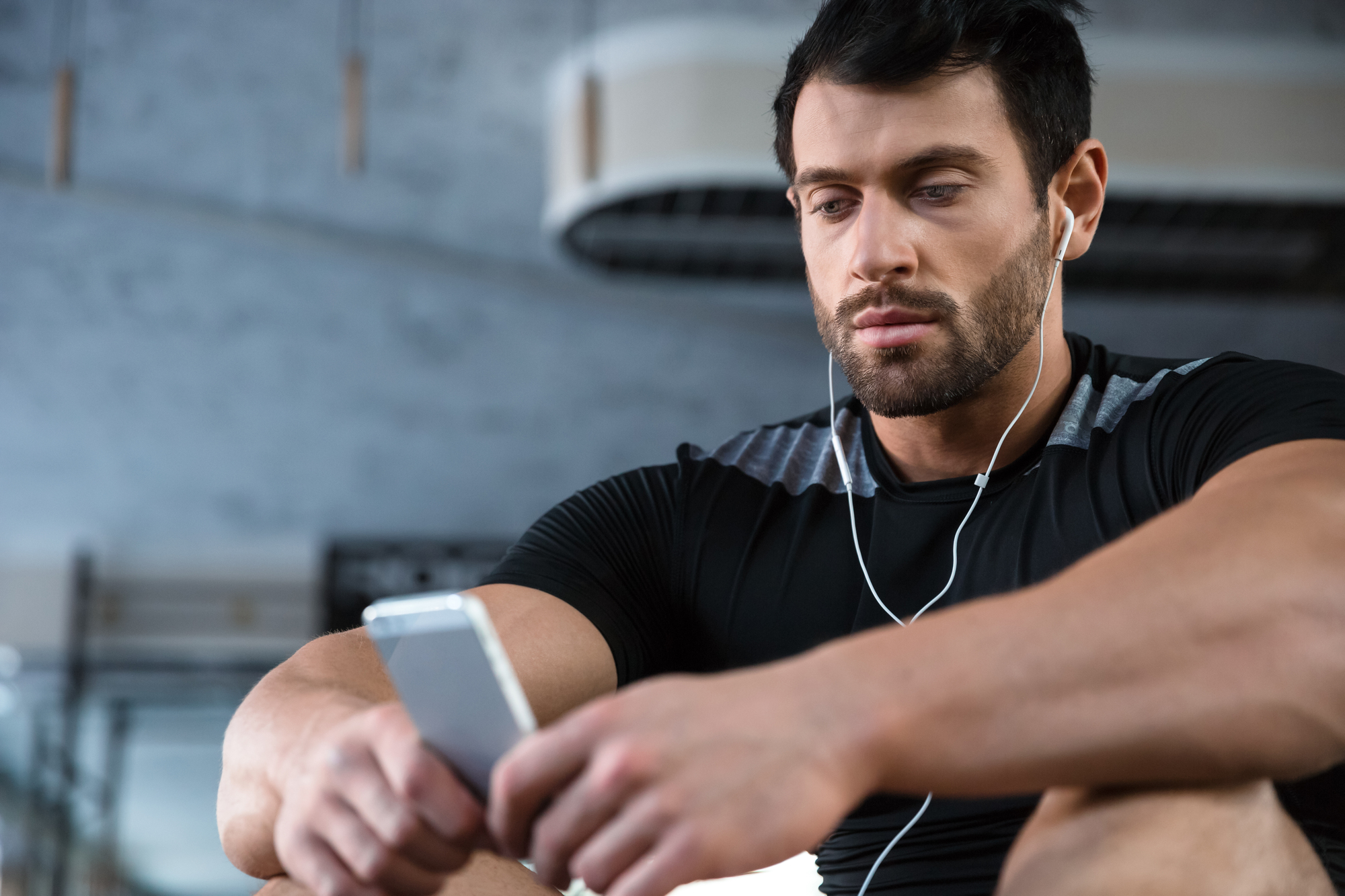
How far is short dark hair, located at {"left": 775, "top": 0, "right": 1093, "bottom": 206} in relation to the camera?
46.4 inches

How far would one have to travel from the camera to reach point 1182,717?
0.65 m

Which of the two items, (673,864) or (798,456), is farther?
(798,456)

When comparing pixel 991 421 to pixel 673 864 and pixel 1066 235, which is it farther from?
pixel 673 864

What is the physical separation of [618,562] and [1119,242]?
4007 millimetres

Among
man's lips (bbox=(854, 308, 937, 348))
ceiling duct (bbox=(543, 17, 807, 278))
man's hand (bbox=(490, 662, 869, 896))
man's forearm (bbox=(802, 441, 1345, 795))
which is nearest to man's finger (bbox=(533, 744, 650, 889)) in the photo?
man's hand (bbox=(490, 662, 869, 896))

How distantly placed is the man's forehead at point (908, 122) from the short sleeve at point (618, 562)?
379 mm

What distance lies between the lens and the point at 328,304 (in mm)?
6051

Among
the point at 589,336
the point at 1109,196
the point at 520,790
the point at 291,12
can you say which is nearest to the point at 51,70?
the point at 291,12

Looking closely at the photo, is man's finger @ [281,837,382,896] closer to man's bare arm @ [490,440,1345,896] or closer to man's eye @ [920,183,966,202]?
man's bare arm @ [490,440,1345,896]

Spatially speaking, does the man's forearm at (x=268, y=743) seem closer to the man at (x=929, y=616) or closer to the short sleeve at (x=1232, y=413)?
the man at (x=929, y=616)

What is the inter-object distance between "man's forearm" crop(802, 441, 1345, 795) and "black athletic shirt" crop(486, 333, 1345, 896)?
0.80ft

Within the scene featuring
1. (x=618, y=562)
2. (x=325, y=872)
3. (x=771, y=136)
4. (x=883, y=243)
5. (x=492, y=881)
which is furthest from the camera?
(x=771, y=136)

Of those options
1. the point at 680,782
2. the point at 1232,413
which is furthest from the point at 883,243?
the point at 680,782

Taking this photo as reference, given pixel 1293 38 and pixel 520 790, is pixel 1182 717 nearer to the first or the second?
pixel 520 790
